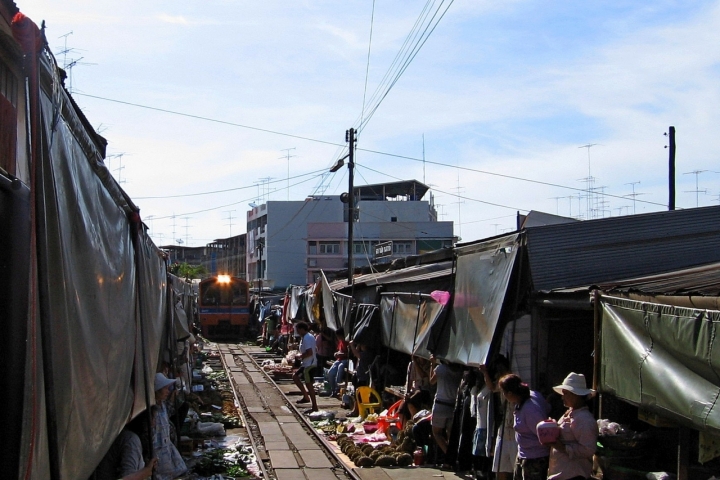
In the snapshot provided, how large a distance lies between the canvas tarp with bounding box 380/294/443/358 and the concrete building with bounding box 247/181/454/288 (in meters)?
49.8

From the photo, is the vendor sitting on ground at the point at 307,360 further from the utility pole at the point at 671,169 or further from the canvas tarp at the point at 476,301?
the utility pole at the point at 671,169

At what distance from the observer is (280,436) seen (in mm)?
13305

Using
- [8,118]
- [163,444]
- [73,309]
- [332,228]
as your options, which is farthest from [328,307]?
[332,228]

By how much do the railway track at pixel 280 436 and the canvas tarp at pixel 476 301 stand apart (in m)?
2.21

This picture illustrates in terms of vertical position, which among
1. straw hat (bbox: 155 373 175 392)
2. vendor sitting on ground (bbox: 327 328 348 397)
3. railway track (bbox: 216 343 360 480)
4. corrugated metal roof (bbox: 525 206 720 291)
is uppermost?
corrugated metal roof (bbox: 525 206 720 291)

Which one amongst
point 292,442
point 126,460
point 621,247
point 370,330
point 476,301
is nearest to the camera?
point 126,460

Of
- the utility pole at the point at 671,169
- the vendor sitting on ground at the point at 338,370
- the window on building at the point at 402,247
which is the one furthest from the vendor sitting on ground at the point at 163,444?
the window on building at the point at 402,247

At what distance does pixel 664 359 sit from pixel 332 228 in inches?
2528

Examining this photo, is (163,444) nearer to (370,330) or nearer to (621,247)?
(621,247)

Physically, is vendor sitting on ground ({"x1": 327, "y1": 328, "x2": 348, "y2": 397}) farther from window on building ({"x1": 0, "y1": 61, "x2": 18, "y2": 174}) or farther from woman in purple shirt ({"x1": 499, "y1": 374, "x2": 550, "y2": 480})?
window on building ({"x1": 0, "y1": 61, "x2": 18, "y2": 174})

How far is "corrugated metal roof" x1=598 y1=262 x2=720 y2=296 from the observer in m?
5.81

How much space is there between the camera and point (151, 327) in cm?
680

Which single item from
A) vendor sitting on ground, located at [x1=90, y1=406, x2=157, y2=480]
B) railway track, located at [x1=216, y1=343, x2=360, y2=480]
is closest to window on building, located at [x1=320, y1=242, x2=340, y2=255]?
railway track, located at [x1=216, y1=343, x2=360, y2=480]

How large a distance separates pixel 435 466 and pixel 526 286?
345 cm
